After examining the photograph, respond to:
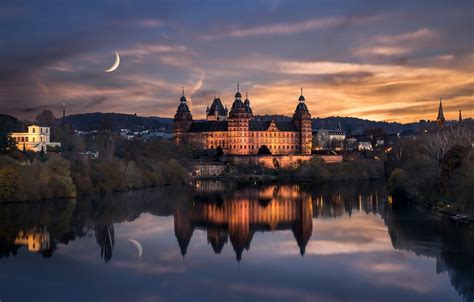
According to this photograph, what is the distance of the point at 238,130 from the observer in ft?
313

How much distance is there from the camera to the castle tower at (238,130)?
313 ft

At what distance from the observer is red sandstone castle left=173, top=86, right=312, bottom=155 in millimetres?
95750

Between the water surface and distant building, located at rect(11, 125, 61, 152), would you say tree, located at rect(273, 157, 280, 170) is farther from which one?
the water surface

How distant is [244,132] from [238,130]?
3.51 ft

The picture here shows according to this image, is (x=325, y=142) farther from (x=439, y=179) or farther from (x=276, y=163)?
(x=439, y=179)

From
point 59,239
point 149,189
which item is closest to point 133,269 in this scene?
point 59,239

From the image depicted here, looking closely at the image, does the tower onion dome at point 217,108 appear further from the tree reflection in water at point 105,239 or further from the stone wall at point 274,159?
the tree reflection in water at point 105,239

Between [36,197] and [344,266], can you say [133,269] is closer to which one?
[344,266]

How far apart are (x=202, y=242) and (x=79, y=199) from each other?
673 inches

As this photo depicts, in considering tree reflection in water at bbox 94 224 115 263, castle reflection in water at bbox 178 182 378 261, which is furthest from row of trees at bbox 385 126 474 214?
tree reflection in water at bbox 94 224 115 263

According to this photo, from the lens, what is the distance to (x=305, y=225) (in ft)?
104

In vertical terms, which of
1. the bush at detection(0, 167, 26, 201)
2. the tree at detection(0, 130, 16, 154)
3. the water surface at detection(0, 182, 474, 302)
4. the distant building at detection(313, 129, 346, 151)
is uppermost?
the distant building at detection(313, 129, 346, 151)

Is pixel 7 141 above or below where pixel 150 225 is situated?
above

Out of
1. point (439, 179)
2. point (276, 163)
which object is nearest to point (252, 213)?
point (439, 179)
